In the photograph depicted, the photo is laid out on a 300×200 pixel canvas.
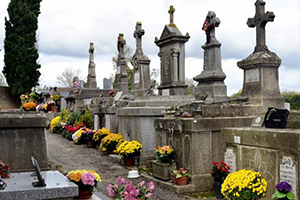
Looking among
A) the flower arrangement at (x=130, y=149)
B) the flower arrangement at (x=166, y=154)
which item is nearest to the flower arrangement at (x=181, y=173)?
the flower arrangement at (x=166, y=154)

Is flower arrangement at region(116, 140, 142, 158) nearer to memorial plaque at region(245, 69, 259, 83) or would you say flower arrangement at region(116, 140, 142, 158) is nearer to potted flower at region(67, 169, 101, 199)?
memorial plaque at region(245, 69, 259, 83)

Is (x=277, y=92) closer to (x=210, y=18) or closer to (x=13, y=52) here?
(x=210, y=18)

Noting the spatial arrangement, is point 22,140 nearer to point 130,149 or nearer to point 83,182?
point 83,182

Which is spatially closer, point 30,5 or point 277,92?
point 277,92

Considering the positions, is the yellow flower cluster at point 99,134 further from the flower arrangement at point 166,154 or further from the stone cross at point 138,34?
the flower arrangement at point 166,154

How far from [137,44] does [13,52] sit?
20438mm

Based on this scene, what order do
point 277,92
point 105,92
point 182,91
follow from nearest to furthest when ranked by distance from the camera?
1. point 277,92
2. point 182,91
3. point 105,92

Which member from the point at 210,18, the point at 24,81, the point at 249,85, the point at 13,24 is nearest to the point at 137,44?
the point at 210,18

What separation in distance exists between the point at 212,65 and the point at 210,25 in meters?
1.17

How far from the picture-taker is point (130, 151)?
33.1ft

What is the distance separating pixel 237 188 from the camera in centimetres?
498

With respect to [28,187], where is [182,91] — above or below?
above

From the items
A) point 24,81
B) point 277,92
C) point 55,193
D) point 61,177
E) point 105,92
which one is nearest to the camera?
point 55,193

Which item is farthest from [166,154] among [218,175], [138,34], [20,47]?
[20,47]
